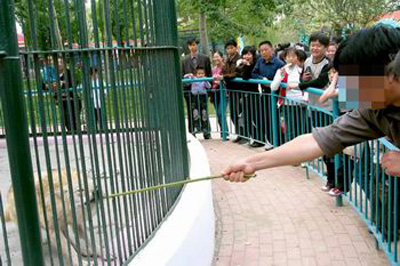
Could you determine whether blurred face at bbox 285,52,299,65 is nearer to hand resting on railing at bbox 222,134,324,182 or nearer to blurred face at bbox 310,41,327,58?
blurred face at bbox 310,41,327,58

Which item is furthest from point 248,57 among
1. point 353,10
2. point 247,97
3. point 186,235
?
point 353,10

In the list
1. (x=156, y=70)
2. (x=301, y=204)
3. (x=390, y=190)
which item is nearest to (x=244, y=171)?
(x=156, y=70)

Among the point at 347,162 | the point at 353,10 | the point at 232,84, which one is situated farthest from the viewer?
the point at 353,10

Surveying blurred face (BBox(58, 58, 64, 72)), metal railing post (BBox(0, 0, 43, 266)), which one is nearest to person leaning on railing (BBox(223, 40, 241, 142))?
blurred face (BBox(58, 58, 64, 72))

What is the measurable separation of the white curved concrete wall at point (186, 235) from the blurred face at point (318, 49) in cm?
261

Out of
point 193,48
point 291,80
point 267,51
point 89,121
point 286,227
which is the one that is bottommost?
point 286,227

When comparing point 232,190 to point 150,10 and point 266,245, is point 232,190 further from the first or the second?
point 150,10

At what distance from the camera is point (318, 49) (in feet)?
20.3

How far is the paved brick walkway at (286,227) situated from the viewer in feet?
13.3

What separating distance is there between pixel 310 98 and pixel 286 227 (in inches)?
69.0

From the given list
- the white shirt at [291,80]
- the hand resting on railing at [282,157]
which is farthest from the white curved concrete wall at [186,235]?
the white shirt at [291,80]

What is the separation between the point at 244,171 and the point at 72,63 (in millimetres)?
1108

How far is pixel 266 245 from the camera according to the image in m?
4.31

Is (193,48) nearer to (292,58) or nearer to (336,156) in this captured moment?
(292,58)
